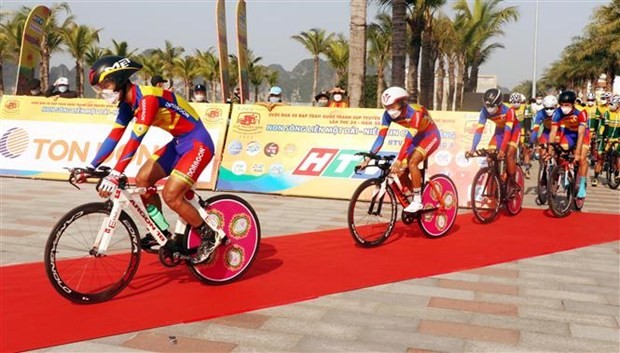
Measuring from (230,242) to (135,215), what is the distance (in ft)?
3.12

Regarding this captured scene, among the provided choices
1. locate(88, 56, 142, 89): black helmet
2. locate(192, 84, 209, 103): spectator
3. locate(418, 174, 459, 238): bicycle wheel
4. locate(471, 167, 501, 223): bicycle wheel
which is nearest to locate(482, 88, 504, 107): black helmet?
locate(471, 167, 501, 223): bicycle wheel

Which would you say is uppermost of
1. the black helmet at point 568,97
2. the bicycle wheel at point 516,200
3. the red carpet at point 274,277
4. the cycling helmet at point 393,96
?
the black helmet at point 568,97

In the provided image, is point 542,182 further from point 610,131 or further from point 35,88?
point 35,88

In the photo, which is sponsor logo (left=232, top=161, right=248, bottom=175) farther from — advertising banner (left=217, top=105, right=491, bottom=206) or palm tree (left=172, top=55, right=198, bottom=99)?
palm tree (left=172, top=55, right=198, bottom=99)

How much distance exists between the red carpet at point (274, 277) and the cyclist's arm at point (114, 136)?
1200mm

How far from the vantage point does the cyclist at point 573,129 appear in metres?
9.73

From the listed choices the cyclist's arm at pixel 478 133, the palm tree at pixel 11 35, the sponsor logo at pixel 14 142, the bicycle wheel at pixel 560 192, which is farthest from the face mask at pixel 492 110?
the palm tree at pixel 11 35

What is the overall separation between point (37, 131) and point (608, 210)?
11712 mm

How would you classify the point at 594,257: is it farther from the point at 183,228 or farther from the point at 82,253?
the point at 82,253

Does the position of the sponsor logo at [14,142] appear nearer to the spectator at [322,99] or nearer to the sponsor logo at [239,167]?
the sponsor logo at [239,167]

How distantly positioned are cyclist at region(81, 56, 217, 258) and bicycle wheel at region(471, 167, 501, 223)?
16.9 feet

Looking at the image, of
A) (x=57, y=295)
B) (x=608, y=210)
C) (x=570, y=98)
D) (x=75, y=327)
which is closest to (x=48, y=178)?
(x=57, y=295)

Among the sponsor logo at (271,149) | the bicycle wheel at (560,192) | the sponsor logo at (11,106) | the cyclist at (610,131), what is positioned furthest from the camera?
the cyclist at (610,131)

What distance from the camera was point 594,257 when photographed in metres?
7.01
